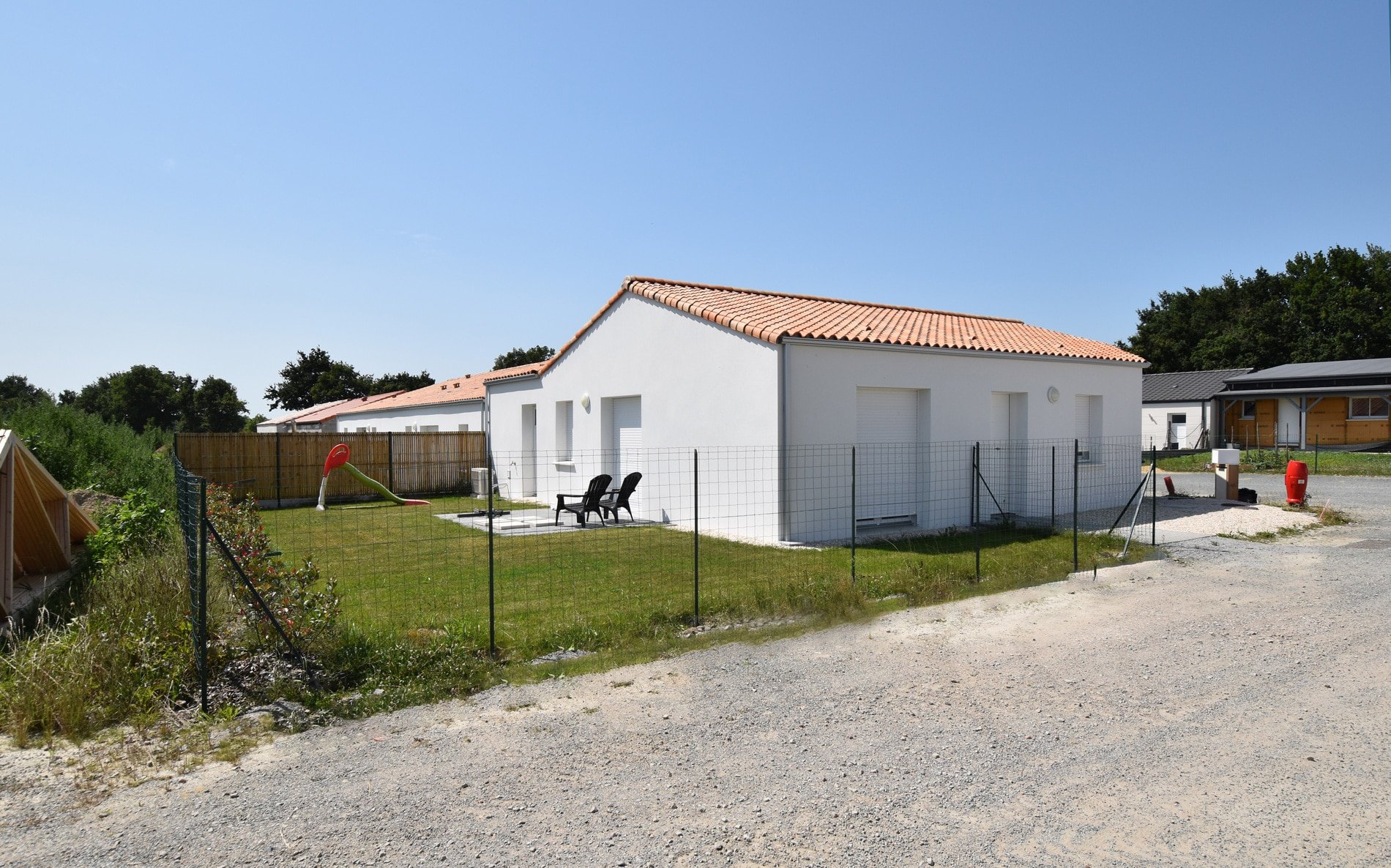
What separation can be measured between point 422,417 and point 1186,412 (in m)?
36.6

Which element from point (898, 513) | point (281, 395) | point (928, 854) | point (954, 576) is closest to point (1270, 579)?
point (954, 576)

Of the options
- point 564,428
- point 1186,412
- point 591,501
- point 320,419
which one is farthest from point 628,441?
point 1186,412

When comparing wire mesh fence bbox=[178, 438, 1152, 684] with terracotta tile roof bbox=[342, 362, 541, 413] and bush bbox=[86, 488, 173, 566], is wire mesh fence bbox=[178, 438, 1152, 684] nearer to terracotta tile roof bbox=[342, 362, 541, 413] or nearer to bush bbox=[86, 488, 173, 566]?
bush bbox=[86, 488, 173, 566]

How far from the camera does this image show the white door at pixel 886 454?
13188 millimetres

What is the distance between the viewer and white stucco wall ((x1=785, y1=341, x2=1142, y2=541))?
1229cm

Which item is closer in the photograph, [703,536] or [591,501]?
[703,536]

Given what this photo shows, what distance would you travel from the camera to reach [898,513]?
13.7m

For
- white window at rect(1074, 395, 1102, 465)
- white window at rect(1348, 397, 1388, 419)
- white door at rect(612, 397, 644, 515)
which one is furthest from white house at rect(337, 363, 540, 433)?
white window at rect(1348, 397, 1388, 419)

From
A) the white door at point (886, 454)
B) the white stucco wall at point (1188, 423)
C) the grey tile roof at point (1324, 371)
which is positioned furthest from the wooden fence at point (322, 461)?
the grey tile roof at point (1324, 371)

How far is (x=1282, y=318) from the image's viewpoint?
54188mm

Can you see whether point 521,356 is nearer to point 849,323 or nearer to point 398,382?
point 398,382

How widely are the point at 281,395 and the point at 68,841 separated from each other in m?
68.1

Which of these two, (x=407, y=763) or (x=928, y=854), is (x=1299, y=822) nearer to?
(x=928, y=854)

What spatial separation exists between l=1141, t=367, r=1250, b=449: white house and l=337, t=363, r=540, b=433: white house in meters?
→ 31.4
